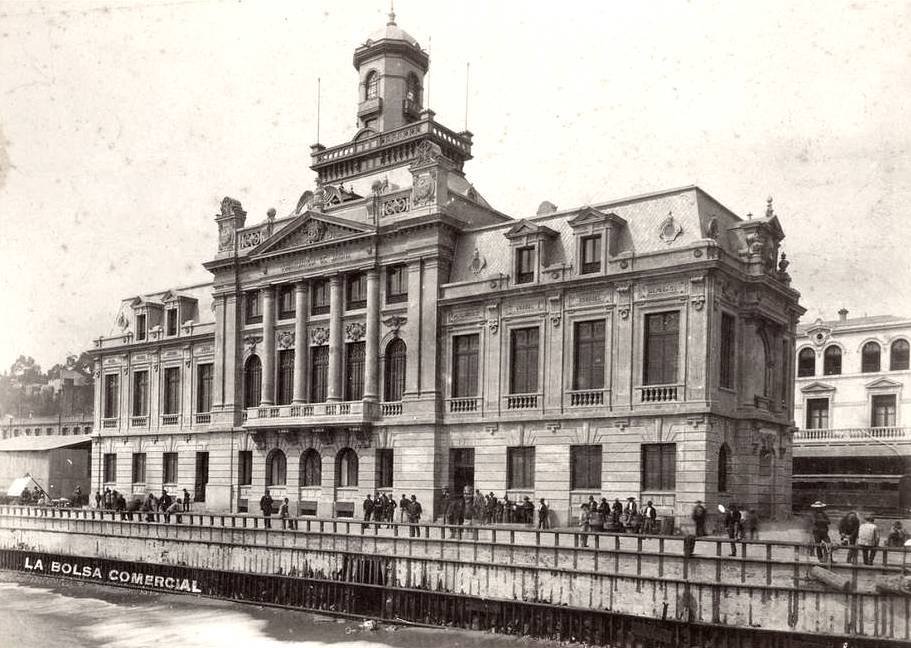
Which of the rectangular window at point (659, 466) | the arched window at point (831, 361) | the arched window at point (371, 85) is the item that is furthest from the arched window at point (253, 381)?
the arched window at point (831, 361)

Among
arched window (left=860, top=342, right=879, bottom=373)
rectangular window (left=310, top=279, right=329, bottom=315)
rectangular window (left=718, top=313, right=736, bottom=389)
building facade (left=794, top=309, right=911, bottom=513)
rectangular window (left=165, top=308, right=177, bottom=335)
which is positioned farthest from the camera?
rectangular window (left=165, top=308, right=177, bottom=335)

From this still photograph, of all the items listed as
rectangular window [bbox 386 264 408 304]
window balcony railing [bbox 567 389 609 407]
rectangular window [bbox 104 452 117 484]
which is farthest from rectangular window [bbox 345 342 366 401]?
rectangular window [bbox 104 452 117 484]

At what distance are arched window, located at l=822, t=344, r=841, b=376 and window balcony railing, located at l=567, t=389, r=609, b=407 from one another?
23.1 meters

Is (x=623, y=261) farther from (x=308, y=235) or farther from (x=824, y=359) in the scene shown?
(x=824, y=359)

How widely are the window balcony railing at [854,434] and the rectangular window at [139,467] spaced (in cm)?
3935

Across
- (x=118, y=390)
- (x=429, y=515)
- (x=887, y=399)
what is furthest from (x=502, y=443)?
(x=118, y=390)

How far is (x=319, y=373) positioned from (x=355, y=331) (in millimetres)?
3501

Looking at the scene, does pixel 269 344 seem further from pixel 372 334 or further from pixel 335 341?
pixel 372 334

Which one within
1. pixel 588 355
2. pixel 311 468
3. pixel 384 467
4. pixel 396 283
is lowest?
pixel 311 468

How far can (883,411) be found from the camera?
51312 mm

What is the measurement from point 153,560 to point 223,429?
1323 centimetres

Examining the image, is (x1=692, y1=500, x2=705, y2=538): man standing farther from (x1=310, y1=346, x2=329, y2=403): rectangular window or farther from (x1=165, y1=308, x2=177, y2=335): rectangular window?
(x1=165, y1=308, x2=177, y2=335): rectangular window

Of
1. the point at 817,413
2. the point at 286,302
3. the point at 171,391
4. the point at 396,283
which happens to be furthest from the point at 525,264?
the point at 171,391

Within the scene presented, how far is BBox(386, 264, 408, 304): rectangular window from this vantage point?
146 ft
